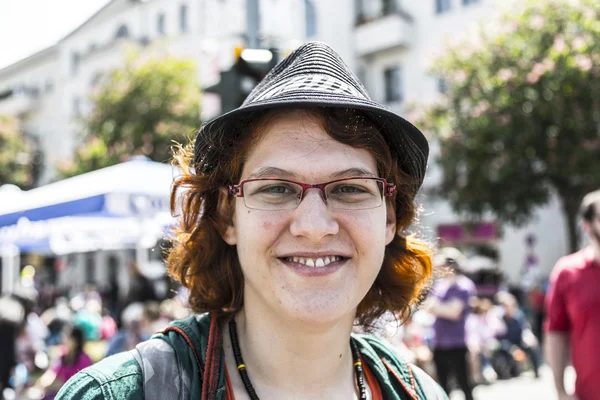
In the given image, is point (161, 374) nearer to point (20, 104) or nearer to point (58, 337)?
point (58, 337)

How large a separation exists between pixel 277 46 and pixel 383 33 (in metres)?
17.7

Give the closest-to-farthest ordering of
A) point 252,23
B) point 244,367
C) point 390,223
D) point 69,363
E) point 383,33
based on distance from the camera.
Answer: point 244,367 → point 390,223 → point 252,23 → point 69,363 → point 383,33

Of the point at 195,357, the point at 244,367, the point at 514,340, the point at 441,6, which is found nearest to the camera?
the point at 195,357

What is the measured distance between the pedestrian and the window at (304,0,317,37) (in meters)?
18.7

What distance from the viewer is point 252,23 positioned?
17.0 feet

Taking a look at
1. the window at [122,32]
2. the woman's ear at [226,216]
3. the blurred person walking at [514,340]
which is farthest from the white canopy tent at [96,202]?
the window at [122,32]

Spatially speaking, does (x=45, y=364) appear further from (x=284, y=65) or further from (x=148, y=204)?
(x=284, y=65)

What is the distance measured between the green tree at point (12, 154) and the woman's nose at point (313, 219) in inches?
1397

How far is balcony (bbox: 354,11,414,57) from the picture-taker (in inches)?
850

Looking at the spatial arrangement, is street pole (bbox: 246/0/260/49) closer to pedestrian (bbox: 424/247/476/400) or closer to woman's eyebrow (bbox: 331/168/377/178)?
pedestrian (bbox: 424/247/476/400)

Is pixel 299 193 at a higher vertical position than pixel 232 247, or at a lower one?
higher

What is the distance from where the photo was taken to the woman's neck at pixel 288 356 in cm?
167

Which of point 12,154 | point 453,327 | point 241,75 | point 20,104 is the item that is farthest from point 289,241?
point 20,104

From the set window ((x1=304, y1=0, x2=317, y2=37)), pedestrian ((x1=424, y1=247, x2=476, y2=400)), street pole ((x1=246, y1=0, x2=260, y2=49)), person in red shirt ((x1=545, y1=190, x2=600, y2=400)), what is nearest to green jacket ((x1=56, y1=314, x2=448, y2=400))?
person in red shirt ((x1=545, y1=190, x2=600, y2=400))
